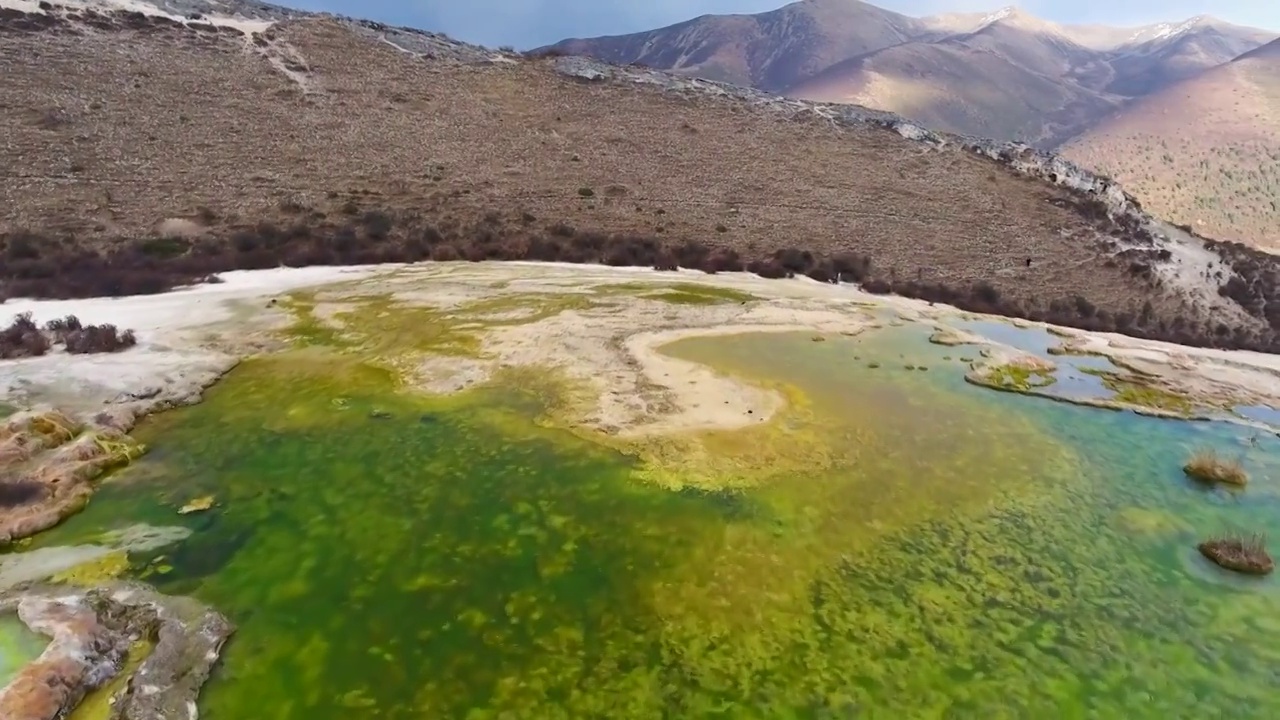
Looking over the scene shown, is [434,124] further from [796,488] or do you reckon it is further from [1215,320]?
[1215,320]

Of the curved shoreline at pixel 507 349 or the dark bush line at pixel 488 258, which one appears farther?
the dark bush line at pixel 488 258

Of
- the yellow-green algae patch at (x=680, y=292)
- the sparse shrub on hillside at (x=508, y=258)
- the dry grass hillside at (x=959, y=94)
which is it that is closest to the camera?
the yellow-green algae patch at (x=680, y=292)

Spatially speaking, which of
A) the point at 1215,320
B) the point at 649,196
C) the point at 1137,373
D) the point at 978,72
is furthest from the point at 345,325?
the point at 978,72

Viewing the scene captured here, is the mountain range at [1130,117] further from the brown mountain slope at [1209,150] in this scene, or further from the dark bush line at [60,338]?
the dark bush line at [60,338]

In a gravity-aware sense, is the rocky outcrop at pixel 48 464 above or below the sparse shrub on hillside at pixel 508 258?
below

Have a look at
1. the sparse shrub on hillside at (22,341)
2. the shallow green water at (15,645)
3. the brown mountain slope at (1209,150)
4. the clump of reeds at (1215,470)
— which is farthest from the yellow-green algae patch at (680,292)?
the brown mountain slope at (1209,150)

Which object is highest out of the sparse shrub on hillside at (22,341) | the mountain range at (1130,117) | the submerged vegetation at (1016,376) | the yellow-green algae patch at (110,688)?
the mountain range at (1130,117)

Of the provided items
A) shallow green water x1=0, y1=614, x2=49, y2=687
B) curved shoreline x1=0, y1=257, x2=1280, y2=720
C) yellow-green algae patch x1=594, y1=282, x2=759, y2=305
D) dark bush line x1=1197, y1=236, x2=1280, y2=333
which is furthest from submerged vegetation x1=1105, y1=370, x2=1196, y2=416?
dark bush line x1=1197, y1=236, x2=1280, y2=333

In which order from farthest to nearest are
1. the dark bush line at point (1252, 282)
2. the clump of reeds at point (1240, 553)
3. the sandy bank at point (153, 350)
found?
the dark bush line at point (1252, 282), the sandy bank at point (153, 350), the clump of reeds at point (1240, 553)
